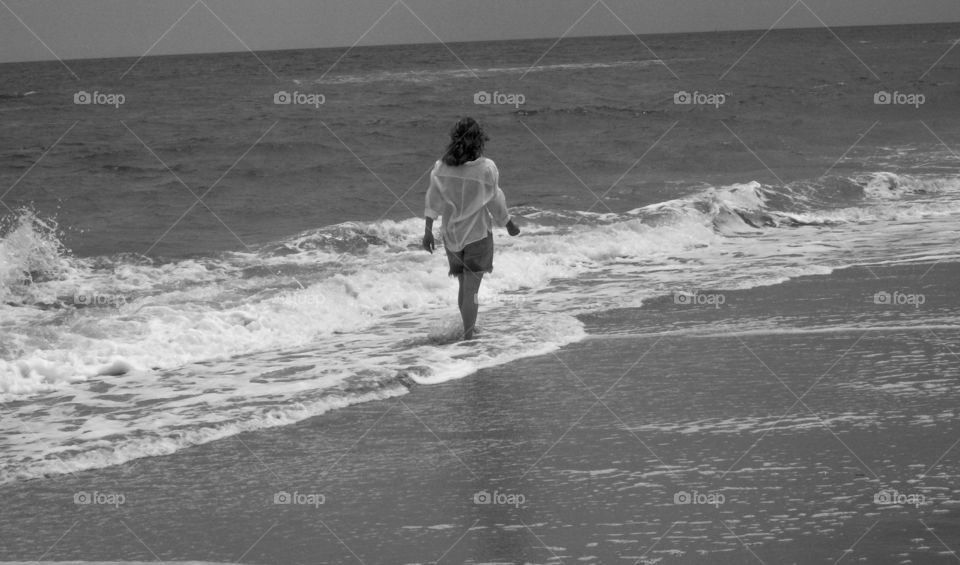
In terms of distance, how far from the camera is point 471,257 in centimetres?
789

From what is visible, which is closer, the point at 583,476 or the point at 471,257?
the point at 583,476

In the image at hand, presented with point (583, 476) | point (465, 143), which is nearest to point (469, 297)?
point (465, 143)

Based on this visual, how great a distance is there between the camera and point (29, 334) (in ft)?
26.6

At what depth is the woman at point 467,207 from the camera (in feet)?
25.1

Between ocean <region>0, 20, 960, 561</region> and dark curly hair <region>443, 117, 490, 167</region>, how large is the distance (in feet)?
4.26

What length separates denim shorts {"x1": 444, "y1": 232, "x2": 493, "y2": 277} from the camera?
7.88 m

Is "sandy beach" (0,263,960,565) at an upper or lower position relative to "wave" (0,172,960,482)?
lower

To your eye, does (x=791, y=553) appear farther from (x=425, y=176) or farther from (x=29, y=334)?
(x=425, y=176)

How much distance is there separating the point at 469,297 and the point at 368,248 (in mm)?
5293

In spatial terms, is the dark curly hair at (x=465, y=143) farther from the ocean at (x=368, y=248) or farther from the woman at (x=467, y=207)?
the ocean at (x=368, y=248)

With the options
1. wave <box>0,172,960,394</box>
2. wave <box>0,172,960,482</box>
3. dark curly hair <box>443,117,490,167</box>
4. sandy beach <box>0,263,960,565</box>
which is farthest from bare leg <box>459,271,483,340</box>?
wave <box>0,172,960,394</box>

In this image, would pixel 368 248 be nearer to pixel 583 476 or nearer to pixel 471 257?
pixel 471 257

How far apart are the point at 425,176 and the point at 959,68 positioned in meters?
36.2

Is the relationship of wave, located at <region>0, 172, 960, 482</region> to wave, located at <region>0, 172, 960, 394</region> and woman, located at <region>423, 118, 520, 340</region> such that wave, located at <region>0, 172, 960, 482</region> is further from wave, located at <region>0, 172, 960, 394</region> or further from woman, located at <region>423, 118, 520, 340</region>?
woman, located at <region>423, 118, 520, 340</region>
